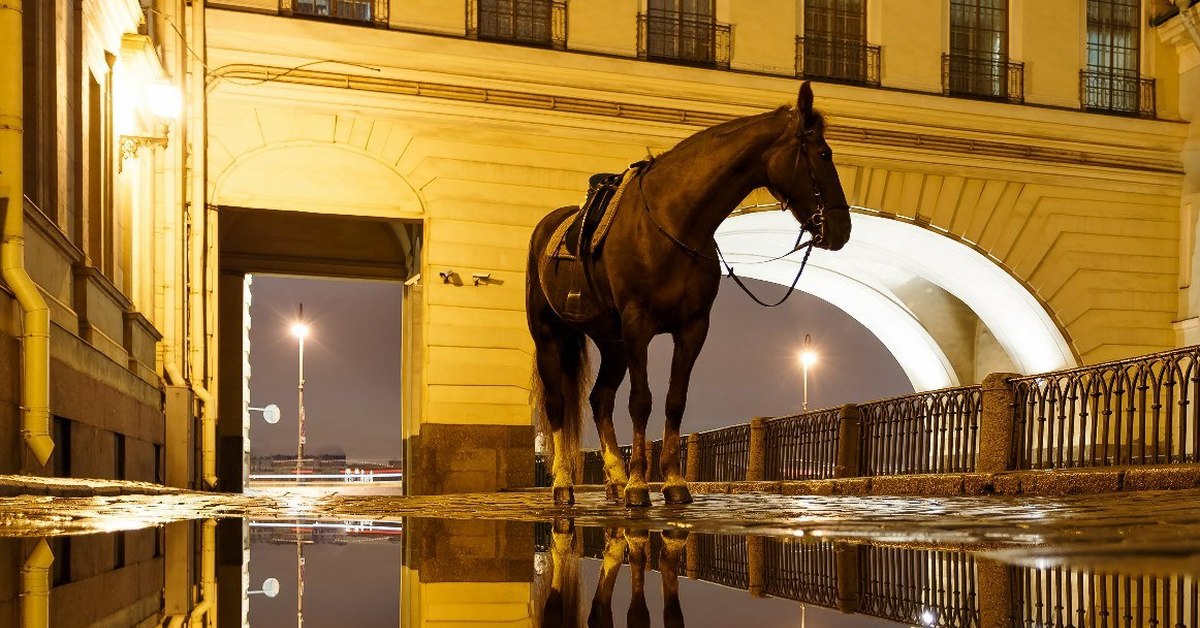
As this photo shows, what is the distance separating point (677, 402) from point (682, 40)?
50.0ft

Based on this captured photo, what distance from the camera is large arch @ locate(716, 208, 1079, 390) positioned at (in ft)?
74.8

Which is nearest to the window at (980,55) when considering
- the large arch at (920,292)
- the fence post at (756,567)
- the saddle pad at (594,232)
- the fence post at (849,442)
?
the large arch at (920,292)

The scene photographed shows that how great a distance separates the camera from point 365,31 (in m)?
19.2

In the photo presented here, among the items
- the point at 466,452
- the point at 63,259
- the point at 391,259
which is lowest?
the point at 466,452

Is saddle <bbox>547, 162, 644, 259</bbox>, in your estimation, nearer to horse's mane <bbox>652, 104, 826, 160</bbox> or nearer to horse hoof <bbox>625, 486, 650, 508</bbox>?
horse's mane <bbox>652, 104, 826, 160</bbox>

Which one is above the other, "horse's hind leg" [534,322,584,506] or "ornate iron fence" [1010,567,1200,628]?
"horse's hind leg" [534,322,584,506]

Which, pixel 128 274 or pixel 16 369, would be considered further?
pixel 128 274

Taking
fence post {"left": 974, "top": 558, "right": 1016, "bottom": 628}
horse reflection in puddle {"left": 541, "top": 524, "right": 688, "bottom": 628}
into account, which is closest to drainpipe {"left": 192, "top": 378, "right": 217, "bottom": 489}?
horse reflection in puddle {"left": 541, "top": 524, "right": 688, "bottom": 628}

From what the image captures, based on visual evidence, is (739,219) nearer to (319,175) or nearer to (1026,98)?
(1026,98)

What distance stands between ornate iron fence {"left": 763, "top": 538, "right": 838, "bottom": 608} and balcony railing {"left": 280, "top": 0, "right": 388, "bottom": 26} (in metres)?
16.7

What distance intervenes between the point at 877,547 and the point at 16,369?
19.1ft

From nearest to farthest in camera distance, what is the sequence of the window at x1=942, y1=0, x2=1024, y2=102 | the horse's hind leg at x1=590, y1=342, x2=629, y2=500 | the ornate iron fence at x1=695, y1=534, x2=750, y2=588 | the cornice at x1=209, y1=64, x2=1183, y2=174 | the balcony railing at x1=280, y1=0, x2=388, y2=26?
the ornate iron fence at x1=695, y1=534, x2=750, y2=588, the horse's hind leg at x1=590, y1=342, x2=629, y2=500, the cornice at x1=209, y1=64, x2=1183, y2=174, the balcony railing at x1=280, y1=0, x2=388, y2=26, the window at x1=942, y1=0, x2=1024, y2=102

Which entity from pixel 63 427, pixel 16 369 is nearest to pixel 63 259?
pixel 63 427

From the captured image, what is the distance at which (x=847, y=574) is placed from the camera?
306cm
